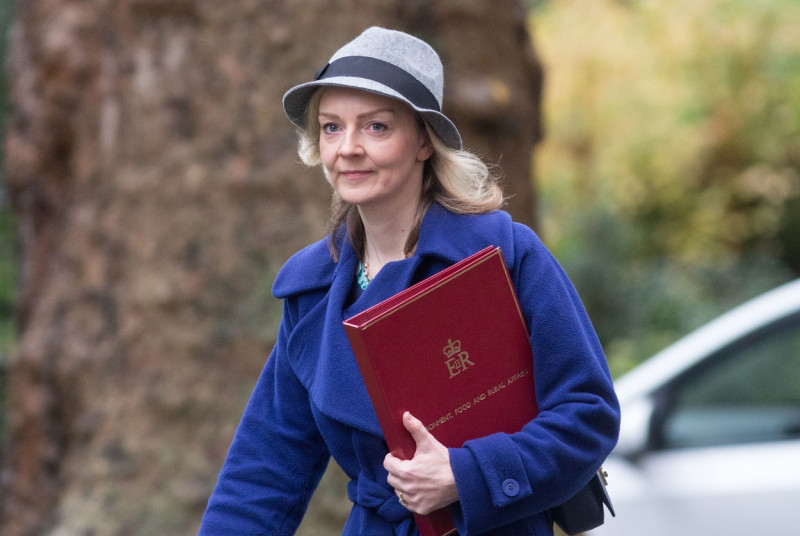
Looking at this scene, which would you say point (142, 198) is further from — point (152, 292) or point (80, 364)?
point (80, 364)

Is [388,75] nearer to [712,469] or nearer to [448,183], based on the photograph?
Result: [448,183]

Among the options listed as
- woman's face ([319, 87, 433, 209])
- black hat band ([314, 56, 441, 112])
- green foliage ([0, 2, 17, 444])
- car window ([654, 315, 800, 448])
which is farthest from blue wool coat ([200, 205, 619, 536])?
green foliage ([0, 2, 17, 444])

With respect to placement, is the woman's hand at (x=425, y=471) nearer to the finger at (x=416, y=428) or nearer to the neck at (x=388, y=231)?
the finger at (x=416, y=428)

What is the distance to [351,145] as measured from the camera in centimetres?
206

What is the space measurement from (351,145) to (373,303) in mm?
309

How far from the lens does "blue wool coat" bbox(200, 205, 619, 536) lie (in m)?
1.91

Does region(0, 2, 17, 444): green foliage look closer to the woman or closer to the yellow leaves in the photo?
the woman

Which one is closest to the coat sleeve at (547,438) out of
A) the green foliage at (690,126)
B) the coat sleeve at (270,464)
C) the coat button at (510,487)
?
the coat button at (510,487)

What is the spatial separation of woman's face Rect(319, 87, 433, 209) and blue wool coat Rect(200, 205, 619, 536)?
12 centimetres

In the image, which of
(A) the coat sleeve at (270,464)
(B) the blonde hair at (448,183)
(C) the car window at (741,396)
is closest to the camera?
(B) the blonde hair at (448,183)

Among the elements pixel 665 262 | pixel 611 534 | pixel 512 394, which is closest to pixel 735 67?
pixel 665 262

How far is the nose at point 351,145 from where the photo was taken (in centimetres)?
206

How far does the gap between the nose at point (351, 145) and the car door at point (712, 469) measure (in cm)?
250

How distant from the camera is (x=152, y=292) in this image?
4082 mm
